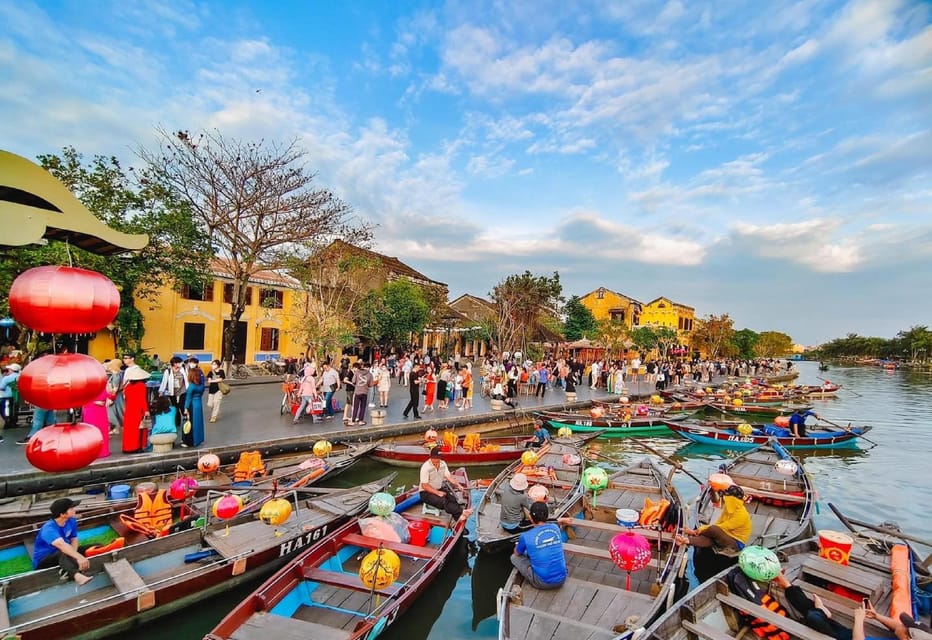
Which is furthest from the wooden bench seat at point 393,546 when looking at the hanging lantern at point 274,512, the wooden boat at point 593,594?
the wooden boat at point 593,594

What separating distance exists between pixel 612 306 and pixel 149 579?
60.5 m

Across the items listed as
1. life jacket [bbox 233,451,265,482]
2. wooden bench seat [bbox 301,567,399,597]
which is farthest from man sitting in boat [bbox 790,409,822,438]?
life jacket [bbox 233,451,265,482]

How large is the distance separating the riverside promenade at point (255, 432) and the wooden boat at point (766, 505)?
27.8ft

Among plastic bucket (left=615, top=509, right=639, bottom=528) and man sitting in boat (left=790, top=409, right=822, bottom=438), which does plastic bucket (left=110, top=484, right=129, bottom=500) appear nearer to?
plastic bucket (left=615, top=509, right=639, bottom=528)

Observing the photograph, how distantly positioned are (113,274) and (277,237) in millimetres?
6955

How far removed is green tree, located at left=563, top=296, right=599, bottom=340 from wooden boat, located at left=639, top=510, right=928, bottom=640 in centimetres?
4300

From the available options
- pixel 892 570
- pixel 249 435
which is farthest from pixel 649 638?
pixel 249 435

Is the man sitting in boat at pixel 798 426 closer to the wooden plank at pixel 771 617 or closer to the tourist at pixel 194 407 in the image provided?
the wooden plank at pixel 771 617

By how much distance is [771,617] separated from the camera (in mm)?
4555

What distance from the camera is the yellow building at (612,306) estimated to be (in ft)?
196

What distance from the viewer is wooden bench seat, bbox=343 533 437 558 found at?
634cm

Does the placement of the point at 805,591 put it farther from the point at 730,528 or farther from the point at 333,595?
the point at 333,595

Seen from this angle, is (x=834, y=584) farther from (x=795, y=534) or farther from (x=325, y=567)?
(x=325, y=567)

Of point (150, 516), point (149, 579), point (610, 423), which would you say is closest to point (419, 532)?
point (149, 579)
